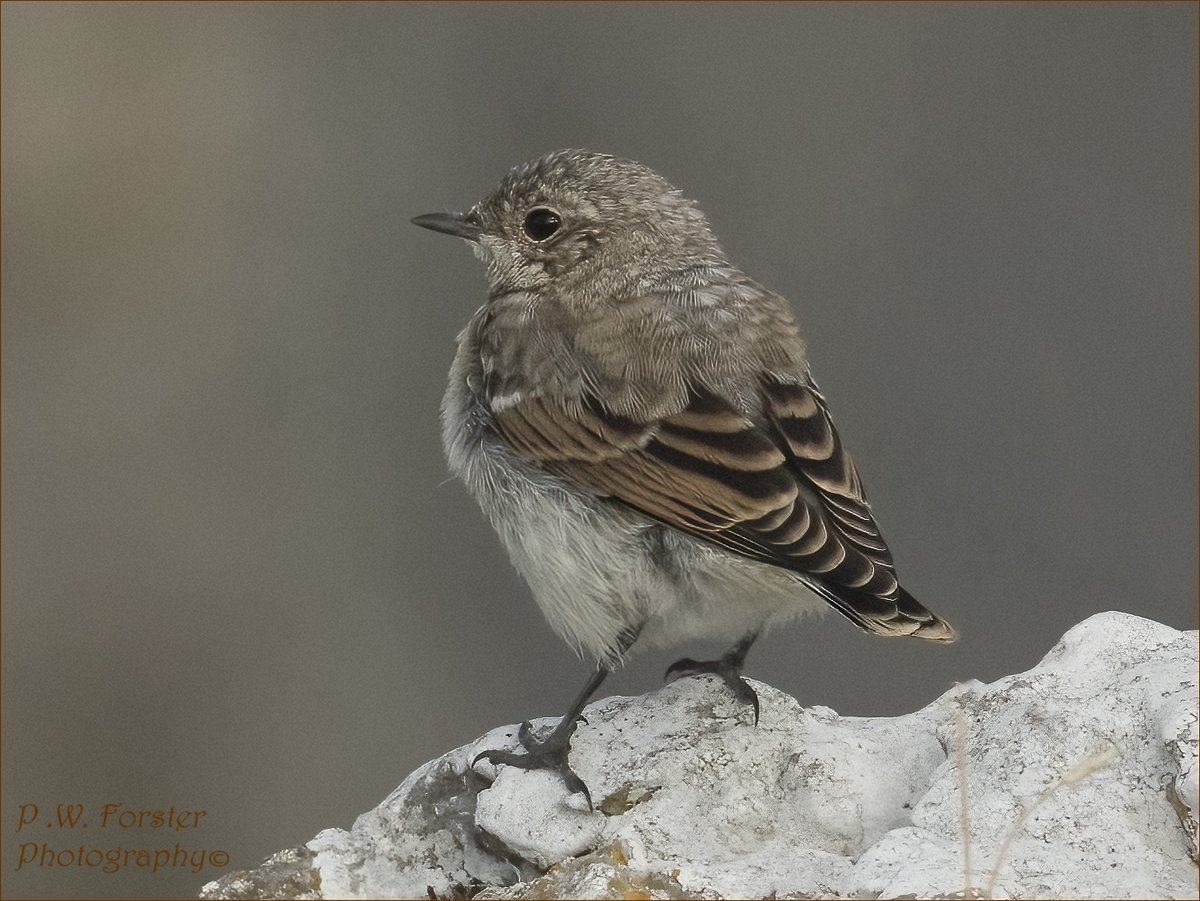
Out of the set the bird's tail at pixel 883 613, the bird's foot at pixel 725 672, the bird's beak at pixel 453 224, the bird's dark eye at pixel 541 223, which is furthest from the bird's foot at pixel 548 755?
the bird's beak at pixel 453 224

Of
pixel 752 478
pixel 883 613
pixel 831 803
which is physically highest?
pixel 752 478

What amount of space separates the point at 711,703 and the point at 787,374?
4.00ft

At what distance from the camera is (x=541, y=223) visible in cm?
580

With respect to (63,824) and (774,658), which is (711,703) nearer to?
(774,658)

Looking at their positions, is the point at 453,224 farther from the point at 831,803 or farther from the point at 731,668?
the point at 831,803

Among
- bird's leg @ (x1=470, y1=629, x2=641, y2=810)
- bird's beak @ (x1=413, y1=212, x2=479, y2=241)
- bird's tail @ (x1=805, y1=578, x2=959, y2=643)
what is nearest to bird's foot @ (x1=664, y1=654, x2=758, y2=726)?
bird's leg @ (x1=470, y1=629, x2=641, y2=810)

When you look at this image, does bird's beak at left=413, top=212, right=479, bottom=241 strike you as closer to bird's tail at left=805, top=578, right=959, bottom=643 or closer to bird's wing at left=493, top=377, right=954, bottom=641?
bird's wing at left=493, top=377, right=954, bottom=641

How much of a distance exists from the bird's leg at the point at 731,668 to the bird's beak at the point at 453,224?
196 centimetres

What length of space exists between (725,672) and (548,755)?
2.82 feet

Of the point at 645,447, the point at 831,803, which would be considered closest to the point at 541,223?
the point at 645,447

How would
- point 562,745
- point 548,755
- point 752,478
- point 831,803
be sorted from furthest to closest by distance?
point 752,478, point 562,745, point 548,755, point 831,803

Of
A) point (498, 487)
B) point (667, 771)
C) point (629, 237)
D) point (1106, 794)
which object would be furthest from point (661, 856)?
point (629, 237)

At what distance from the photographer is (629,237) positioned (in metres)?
5.70

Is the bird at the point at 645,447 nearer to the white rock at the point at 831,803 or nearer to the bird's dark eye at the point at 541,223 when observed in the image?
the bird's dark eye at the point at 541,223
